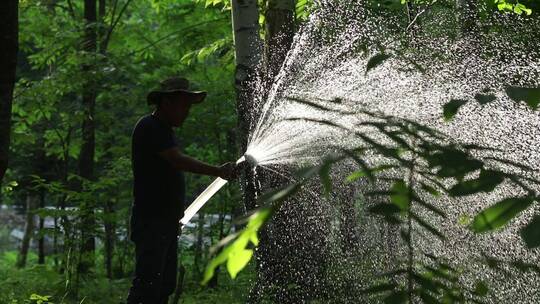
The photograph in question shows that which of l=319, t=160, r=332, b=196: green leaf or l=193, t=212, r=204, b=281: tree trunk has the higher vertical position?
l=193, t=212, r=204, b=281: tree trunk

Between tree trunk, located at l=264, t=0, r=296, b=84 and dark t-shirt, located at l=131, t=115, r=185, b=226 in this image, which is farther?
tree trunk, located at l=264, t=0, r=296, b=84

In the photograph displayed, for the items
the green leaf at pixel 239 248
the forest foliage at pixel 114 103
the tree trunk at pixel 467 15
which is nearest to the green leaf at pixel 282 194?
the green leaf at pixel 239 248

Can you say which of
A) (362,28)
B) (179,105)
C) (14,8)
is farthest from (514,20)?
(14,8)

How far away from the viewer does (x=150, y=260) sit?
4730 mm

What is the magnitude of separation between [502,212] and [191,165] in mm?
3390

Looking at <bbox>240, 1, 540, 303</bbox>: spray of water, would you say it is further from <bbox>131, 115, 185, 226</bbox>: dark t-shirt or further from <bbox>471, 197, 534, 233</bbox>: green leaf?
<bbox>471, 197, 534, 233</bbox>: green leaf

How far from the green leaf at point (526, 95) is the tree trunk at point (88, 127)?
6.22 metres

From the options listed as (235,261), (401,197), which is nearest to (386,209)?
(401,197)

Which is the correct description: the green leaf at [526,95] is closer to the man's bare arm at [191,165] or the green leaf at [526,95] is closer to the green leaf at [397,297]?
the green leaf at [397,297]

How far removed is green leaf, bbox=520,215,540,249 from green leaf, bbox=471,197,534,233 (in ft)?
0.10

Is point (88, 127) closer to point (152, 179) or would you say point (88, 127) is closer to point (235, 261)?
point (152, 179)

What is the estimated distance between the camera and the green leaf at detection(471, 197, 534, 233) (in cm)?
128

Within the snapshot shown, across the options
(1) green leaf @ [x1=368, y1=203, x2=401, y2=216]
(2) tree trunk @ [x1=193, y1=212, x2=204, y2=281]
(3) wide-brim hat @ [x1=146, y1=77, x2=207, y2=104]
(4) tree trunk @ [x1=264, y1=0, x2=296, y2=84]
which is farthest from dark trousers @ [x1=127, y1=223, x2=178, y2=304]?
(2) tree trunk @ [x1=193, y1=212, x2=204, y2=281]

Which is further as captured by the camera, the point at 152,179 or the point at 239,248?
the point at 152,179
